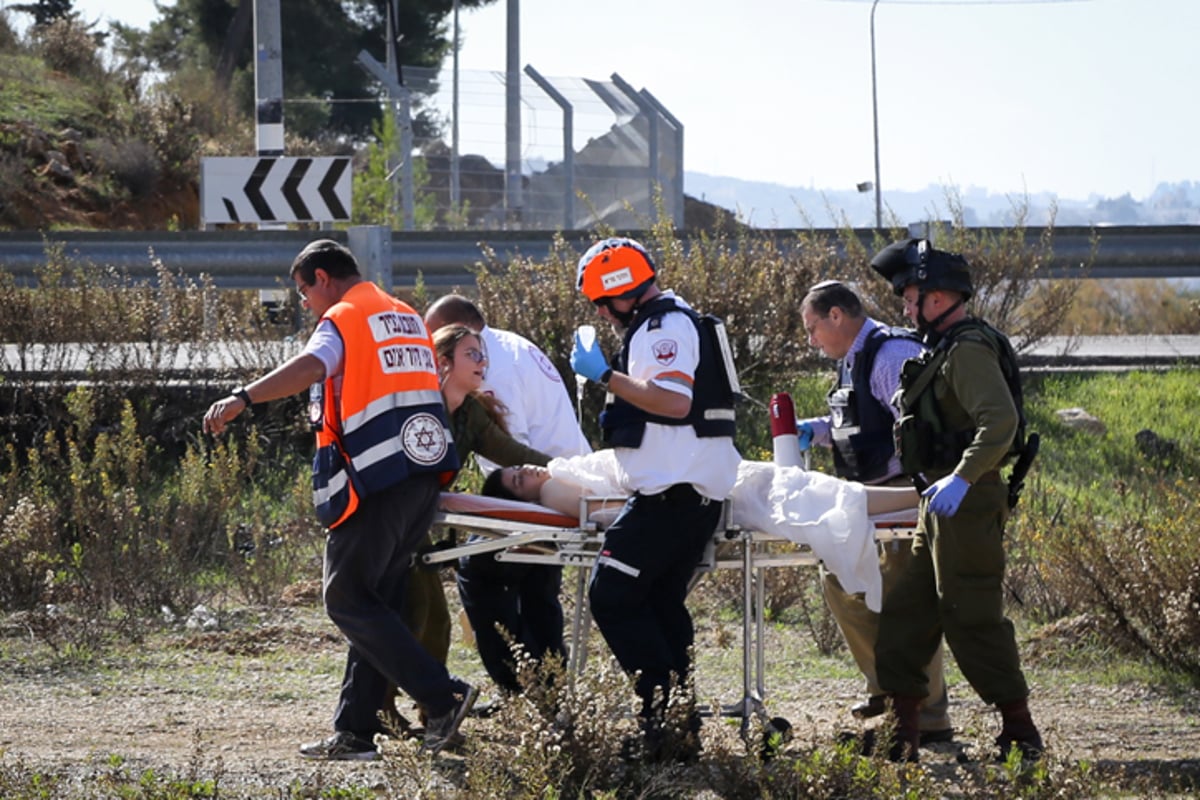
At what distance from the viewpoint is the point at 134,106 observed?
31.2 meters

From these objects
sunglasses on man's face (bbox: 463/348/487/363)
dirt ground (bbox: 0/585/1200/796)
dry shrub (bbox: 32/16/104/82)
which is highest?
dry shrub (bbox: 32/16/104/82)

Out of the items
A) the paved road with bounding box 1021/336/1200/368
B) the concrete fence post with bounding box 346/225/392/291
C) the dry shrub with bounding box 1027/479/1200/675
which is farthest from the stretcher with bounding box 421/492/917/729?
the paved road with bounding box 1021/336/1200/368

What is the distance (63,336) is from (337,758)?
6.04 m

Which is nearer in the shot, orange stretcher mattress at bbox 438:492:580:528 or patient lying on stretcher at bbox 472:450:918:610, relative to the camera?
patient lying on stretcher at bbox 472:450:918:610

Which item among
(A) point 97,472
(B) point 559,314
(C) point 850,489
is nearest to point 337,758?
(C) point 850,489

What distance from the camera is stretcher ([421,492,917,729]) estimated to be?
5762 millimetres

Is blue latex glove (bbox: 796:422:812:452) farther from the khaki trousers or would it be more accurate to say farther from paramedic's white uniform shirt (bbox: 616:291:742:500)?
paramedic's white uniform shirt (bbox: 616:291:742:500)

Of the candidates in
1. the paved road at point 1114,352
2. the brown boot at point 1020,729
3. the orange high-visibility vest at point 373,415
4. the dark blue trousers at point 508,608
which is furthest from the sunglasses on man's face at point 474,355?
the paved road at point 1114,352

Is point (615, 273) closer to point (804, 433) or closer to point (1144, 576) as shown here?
point (804, 433)

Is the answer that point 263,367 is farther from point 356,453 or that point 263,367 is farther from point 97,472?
point 356,453

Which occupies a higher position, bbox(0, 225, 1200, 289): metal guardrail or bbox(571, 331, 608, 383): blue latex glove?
bbox(0, 225, 1200, 289): metal guardrail

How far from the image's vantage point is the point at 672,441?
5.66 metres

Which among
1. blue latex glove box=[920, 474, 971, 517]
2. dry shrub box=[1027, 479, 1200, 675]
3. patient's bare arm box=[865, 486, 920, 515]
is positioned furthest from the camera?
dry shrub box=[1027, 479, 1200, 675]

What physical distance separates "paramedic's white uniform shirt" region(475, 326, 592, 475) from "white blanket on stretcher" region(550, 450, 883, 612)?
33.7 inches
